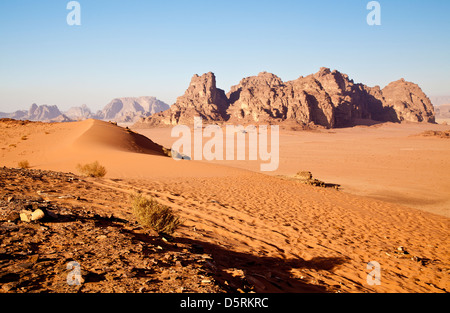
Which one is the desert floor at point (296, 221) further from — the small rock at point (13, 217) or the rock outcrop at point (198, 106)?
the rock outcrop at point (198, 106)

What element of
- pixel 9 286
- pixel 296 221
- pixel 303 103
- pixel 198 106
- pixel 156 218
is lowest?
pixel 296 221

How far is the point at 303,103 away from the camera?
91.7 metres

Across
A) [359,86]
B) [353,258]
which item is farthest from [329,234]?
[359,86]

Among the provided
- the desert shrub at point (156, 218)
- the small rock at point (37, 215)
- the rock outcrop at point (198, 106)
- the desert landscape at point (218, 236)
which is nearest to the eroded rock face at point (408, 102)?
the rock outcrop at point (198, 106)

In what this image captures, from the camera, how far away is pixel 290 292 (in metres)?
3.74

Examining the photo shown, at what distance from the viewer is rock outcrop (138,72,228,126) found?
102 m

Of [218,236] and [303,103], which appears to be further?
[303,103]

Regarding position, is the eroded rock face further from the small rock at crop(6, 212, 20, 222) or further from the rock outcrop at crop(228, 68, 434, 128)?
the small rock at crop(6, 212, 20, 222)

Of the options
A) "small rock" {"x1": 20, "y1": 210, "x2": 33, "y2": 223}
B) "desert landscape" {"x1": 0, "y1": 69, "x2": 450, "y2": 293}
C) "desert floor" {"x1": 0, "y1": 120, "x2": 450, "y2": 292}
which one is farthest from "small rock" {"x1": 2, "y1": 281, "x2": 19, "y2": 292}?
"desert floor" {"x1": 0, "y1": 120, "x2": 450, "y2": 292}

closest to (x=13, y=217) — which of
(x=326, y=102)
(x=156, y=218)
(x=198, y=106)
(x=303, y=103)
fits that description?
(x=156, y=218)

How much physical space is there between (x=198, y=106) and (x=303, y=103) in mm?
42524

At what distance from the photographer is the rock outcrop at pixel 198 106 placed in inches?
4000

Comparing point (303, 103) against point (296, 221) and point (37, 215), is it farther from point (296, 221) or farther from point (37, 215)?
point (37, 215)
